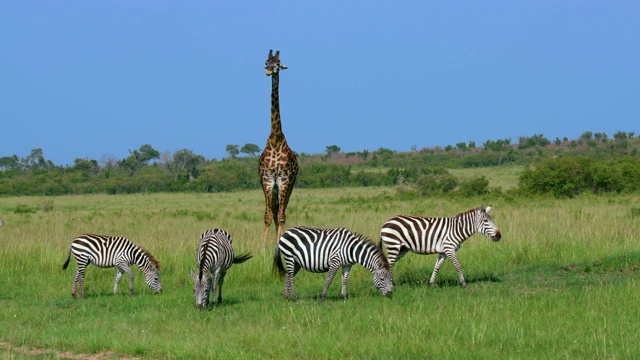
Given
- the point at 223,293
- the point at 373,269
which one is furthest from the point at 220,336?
the point at 223,293

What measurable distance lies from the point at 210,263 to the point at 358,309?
78.8 inches

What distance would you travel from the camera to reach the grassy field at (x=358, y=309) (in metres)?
6.95

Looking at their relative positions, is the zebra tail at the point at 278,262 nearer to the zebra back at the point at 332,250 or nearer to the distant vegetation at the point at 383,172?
the zebra back at the point at 332,250

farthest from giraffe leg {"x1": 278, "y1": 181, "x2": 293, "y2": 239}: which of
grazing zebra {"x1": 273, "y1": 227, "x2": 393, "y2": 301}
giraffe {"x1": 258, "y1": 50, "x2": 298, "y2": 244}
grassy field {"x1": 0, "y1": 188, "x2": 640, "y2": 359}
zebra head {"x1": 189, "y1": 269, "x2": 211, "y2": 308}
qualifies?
zebra head {"x1": 189, "y1": 269, "x2": 211, "y2": 308}

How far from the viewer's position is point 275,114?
14.7 meters

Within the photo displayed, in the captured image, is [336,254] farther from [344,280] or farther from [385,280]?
[385,280]

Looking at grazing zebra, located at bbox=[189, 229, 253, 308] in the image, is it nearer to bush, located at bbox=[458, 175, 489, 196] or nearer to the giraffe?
the giraffe

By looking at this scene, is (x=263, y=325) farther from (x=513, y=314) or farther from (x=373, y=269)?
(x=513, y=314)

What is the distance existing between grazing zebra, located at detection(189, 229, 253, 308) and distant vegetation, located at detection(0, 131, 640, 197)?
25275mm

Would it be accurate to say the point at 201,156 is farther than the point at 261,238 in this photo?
Yes

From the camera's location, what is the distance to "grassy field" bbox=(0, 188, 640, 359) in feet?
22.8

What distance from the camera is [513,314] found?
8195mm

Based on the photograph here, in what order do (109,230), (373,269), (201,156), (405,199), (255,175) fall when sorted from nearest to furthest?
(373,269)
(109,230)
(405,199)
(255,175)
(201,156)

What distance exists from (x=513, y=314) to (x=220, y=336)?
323cm
